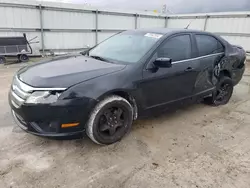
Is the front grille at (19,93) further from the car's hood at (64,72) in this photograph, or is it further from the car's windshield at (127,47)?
the car's windshield at (127,47)

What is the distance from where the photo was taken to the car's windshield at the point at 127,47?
326cm

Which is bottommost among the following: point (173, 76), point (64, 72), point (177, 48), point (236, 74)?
point (236, 74)

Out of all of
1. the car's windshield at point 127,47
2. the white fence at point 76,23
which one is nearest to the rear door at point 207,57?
the car's windshield at point 127,47

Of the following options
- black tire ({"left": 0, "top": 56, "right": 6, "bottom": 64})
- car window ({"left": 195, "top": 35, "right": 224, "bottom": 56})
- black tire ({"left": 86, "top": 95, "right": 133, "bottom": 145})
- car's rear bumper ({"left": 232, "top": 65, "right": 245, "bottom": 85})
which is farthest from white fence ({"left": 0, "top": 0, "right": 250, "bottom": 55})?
black tire ({"left": 86, "top": 95, "right": 133, "bottom": 145})

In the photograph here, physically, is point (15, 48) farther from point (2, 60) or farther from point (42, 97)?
point (42, 97)

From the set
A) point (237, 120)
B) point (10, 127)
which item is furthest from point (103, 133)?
point (237, 120)

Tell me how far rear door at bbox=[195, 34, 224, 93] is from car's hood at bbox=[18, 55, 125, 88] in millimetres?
1606

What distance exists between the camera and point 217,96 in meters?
4.56

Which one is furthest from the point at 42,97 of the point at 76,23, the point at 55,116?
the point at 76,23

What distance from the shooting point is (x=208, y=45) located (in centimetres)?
407

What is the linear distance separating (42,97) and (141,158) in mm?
1365

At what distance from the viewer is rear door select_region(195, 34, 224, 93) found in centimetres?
388

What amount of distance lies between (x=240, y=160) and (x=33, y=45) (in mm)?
9273

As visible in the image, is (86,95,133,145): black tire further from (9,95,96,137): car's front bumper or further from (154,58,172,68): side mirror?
(154,58,172,68): side mirror
